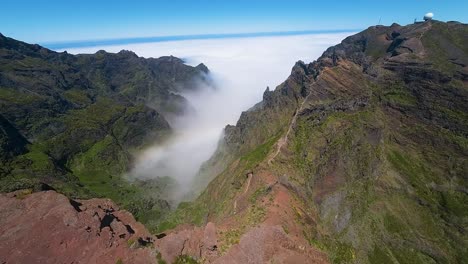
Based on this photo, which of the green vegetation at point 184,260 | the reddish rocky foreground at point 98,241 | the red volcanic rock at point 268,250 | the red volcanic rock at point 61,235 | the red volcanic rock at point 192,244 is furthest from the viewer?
the red volcanic rock at point 192,244

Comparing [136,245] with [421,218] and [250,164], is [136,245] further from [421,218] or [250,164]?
[421,218]

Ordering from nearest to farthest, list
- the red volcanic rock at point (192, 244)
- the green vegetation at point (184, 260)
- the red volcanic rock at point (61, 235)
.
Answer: the red volcanic rock at point (61, 235), the green vegetation at point (184, 260), the red volcanic rock at point (192, 244)

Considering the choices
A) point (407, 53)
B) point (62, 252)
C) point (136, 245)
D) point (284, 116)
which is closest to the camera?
point (62, 252)

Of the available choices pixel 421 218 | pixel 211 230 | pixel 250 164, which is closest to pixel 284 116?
pixel 250 164

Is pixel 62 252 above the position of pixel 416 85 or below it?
below

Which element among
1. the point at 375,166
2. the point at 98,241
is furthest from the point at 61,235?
the point at 375,166

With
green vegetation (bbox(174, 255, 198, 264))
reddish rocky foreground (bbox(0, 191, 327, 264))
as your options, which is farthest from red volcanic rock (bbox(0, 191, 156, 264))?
green vegetation (bbox(174, 255, 198, 264))

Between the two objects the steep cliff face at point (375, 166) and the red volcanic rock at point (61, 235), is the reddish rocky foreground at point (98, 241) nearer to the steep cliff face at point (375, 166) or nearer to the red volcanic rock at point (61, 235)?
the red volcanic rock at point (61, 235)

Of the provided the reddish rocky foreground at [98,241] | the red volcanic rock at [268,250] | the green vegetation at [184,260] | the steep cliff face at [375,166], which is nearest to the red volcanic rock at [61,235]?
the reddish rocky foreground at [98,241]
